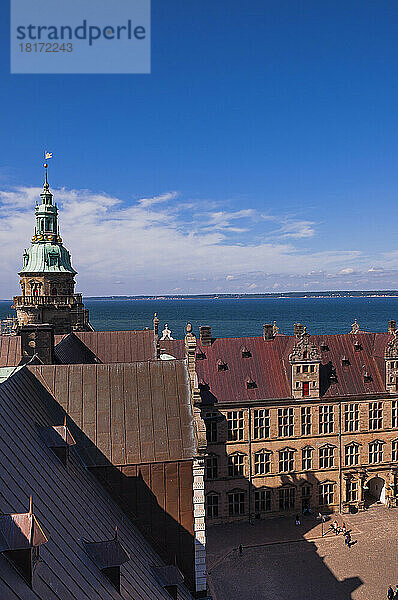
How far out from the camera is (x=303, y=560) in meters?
32.3

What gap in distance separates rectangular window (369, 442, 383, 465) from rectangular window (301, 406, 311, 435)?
17.4 feet

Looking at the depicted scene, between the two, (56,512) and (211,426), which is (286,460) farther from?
(56,512)

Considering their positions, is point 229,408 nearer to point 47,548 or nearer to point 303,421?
point 303,421

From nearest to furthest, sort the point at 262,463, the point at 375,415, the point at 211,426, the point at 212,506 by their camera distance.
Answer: the point at 211,426 < the point at 212,506 < the point at 262,463 < the point at 375,415

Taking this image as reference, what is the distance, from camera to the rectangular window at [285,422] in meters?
38.5

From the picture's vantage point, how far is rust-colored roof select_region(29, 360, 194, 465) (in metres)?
20.2

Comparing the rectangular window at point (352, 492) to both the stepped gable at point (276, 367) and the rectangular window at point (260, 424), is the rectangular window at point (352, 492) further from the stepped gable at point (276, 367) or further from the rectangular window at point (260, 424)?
the rectangular window at point (260, 424)

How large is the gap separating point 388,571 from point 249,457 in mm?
11558

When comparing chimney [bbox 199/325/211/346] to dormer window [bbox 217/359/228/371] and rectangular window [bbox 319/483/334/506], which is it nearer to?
dormer window [bbox 217/359/228/371]

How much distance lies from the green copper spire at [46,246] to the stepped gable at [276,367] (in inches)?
1216

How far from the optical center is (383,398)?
39750 millimetres

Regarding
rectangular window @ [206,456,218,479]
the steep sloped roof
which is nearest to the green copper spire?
the steep sloped roof

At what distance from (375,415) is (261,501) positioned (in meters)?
11.2

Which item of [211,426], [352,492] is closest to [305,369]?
[211,426]
